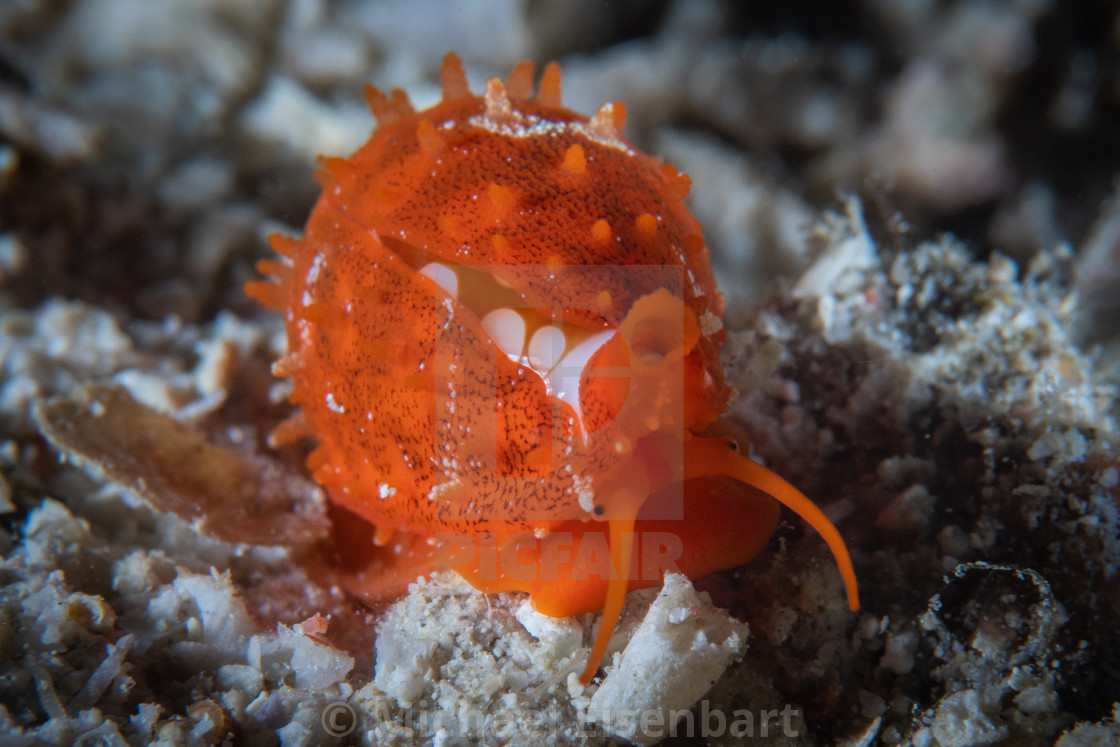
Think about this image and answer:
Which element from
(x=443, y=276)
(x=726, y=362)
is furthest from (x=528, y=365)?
(x=726, y=362)

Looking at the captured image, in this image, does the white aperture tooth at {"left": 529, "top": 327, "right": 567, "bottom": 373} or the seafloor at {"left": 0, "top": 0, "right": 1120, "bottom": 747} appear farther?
the seafloor at {"left": 0, "top": 0, "right": 1120, "bottom": 747}

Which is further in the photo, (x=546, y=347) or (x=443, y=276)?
(x=443, y=276)

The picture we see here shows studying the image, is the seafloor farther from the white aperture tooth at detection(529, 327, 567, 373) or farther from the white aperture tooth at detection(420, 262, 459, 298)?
the white aperture tooth at detection(420, 262, 459, 298)

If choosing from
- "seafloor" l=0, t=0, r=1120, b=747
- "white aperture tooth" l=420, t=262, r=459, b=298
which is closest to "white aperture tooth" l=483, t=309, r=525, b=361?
"white aperture tooth" l=420, t=262, r=459, b=298

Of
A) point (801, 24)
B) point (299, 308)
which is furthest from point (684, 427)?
point (801, 24)

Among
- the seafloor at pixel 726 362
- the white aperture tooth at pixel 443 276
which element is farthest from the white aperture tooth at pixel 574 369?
the seafloor at pixel 726 362

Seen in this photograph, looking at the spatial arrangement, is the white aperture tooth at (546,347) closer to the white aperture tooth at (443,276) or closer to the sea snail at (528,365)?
the sea snail at (528,365)

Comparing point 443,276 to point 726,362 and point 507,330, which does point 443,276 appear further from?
point 726,362
